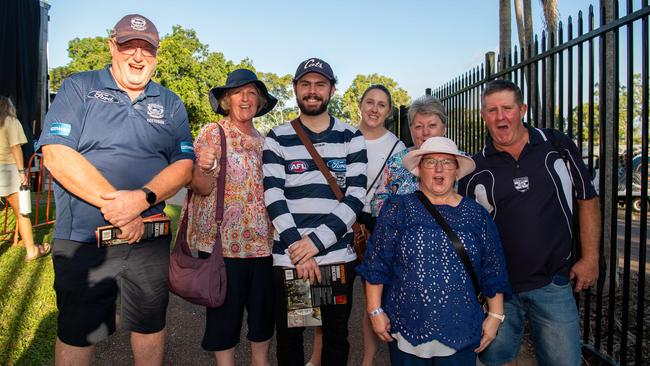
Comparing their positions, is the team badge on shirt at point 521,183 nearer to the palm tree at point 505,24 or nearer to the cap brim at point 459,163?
the cap brim at point 459,163

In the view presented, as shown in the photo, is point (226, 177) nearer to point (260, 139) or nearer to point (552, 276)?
point (260, 139)

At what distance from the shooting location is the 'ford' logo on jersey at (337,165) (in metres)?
2.77

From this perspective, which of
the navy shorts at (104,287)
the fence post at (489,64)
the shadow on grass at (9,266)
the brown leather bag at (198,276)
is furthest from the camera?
the shadow on grass at (9,266)

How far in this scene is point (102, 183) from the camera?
2.21 metres

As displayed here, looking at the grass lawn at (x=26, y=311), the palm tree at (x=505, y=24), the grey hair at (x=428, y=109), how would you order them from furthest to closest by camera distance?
1. the palm tree at (x=505, y=24)
2. the grass lawn at (x=26, y=311)
3. the grey hair at (x=428, y=109)

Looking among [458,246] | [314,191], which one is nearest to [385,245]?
[458,246]

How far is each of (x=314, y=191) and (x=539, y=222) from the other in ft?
4.38

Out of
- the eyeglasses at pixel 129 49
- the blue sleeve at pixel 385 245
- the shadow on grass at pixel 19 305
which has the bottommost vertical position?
the shadow on grass at pixel 19 305

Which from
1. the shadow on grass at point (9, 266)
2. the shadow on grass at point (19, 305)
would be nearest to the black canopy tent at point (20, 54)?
the shadow on grass at point (9, 266)

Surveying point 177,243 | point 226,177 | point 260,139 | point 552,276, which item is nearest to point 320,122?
point 260,139

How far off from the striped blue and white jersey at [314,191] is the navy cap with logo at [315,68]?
0.33 metres

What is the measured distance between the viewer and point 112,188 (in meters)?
2.24

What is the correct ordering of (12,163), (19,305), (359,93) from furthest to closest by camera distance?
1. (359,93)
2. (12,163)
3. (19,305)

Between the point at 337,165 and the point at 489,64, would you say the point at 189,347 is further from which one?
the point at 489,64
